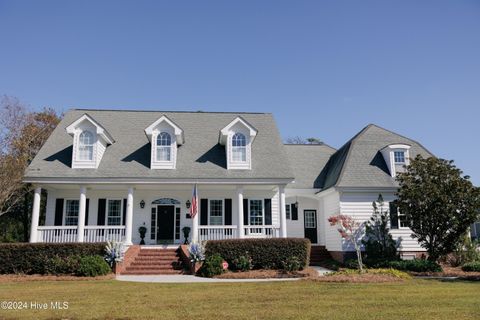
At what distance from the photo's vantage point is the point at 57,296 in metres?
10.6

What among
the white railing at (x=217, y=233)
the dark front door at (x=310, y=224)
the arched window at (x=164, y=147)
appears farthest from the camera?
the dark front door at (x=310, y=224)

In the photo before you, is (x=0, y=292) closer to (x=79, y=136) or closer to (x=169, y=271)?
(x=169, y=271)

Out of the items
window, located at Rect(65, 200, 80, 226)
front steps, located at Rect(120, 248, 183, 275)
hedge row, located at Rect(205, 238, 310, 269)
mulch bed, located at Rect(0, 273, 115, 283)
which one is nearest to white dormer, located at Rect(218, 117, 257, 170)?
hedge row, located at Rect(205, 238, 310, 269)

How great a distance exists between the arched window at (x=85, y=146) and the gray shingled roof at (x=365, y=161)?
516 inches

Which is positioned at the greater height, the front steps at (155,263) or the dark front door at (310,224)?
the dark front door at (310,224)

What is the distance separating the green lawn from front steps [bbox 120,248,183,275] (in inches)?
130

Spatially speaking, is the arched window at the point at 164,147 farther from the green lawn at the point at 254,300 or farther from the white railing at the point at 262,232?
the green lawn at the point at 254,300

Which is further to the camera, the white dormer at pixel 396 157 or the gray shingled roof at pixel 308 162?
the gray shingled roof at pixel 308 162

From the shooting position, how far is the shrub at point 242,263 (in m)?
16.5

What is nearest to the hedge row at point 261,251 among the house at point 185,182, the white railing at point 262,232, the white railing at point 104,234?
the house at point 185,182

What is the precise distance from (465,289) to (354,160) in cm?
1073

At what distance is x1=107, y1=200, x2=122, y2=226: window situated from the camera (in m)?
21.0

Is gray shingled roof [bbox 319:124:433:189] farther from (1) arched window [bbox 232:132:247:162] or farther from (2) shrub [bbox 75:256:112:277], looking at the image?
(2) shrub [bbox 75:256:112:277]

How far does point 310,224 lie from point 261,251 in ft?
26.3
